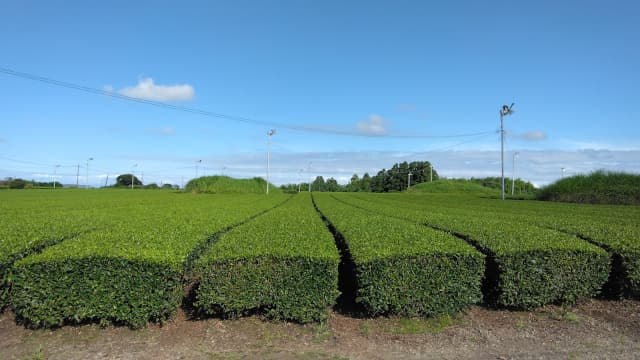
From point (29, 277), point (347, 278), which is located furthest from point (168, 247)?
point (347, 278)

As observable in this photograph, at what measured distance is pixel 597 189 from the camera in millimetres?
33750

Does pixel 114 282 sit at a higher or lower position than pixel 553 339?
higher

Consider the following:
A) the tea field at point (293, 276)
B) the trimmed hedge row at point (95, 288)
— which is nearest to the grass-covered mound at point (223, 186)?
the tea field at point (293, 276)

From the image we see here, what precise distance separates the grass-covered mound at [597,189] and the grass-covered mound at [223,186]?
42.4m

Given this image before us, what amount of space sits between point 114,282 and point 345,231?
4.53 meters

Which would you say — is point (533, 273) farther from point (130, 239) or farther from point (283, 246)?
point (130, 239)

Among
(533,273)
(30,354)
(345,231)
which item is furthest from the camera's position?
(345,231)

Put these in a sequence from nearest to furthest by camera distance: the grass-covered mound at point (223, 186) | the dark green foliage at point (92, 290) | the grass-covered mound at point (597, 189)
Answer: the dark green foliage at point (92, 290) < the grass-covered mound at point (597, 189) < the grass-covered mound at point (223, 186)

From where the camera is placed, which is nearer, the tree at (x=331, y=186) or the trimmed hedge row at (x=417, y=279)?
the trimmed hedge row at (x=417, y=279)

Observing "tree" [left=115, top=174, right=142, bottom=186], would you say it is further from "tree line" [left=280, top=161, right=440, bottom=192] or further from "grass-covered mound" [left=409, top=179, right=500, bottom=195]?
"grass-covered mound" [left=409, top=179, right=500, bottom=195]

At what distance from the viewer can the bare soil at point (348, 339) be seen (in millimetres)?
5051

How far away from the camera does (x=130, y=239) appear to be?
6.96 metres

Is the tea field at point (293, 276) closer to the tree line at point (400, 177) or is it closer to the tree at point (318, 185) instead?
the tree line at point (400, 177)

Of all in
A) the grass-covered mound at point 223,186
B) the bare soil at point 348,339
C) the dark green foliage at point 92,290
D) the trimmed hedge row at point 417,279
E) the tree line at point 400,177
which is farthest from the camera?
the tree line at point 400,177
